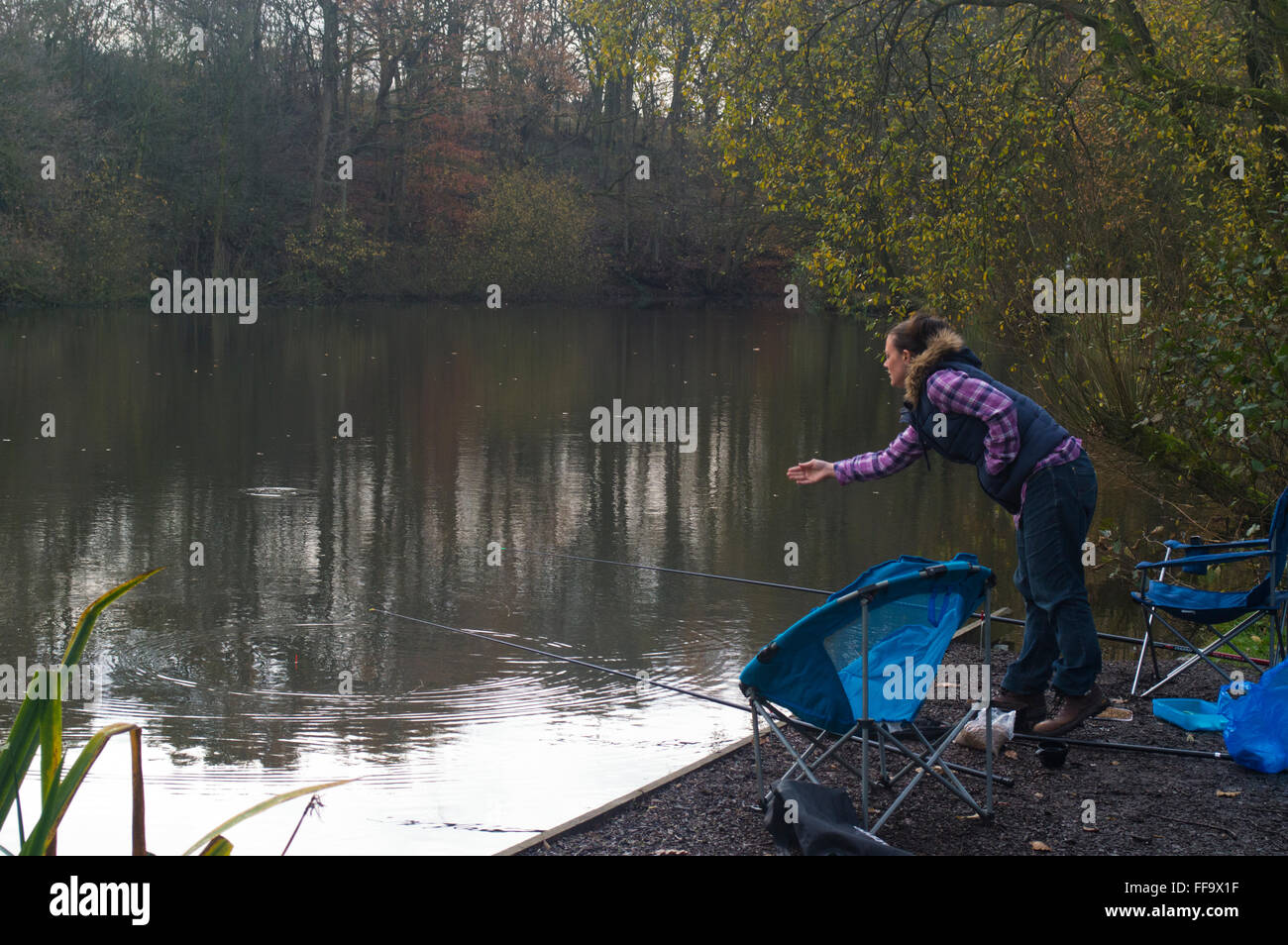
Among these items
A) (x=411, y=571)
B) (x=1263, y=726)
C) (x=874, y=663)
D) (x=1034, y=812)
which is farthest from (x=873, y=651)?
(x=411, y=571)

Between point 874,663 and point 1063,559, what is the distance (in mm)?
1149

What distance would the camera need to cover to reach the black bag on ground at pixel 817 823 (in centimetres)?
394

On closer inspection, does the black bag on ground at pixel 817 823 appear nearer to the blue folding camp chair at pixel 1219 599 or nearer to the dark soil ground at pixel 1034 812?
the dark soil ground at pixel 1034 812

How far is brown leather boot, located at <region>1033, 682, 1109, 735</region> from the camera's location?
5246 millimetres

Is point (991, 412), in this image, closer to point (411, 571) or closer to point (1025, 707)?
point (1025, 707)

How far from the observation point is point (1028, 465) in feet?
16.8

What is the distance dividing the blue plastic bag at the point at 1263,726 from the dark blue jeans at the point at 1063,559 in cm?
51

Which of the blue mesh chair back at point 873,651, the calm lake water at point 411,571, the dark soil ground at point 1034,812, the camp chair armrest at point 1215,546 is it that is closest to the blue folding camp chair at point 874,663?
the blue mesh chair back at point 873,651

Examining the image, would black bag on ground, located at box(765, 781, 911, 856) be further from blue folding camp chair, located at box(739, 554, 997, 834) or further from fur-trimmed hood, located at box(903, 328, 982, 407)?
fur-trimmed hood, located at box(903, 328, 982, 407)

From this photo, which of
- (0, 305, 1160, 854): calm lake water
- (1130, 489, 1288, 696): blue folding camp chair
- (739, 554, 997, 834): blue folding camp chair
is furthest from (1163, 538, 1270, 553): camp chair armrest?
(0, 305, 1160, 854): calm lake water

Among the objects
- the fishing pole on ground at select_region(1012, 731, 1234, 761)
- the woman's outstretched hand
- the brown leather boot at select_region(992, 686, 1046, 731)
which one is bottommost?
the fishing pole on ground at select_region(1012, 731, 1234, 761)

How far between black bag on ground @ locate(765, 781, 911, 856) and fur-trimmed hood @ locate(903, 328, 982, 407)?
5.20ft
